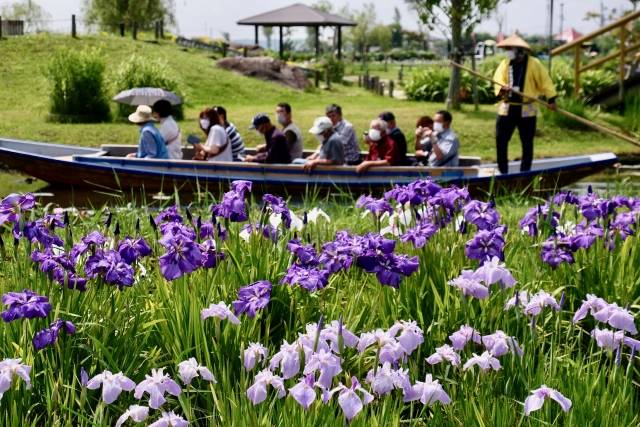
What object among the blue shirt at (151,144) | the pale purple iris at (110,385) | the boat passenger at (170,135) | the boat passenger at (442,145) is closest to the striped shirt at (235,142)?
the boat passenger at (170,135)

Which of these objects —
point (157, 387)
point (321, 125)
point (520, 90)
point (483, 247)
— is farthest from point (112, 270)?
point (520, 90)

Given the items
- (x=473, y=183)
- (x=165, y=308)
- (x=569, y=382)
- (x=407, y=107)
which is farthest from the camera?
(x=407, y=107)

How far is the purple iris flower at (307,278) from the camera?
12.0ft

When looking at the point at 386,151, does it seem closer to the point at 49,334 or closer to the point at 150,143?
the point at 150,143

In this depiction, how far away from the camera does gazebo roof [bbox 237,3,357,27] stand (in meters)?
44.8

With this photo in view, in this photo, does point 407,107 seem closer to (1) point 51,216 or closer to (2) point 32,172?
(2) point 32,172

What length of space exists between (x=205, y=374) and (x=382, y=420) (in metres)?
0.54

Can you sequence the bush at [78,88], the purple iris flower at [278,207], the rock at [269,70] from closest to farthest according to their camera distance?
the purple iris flower at [278,207] < the bush at [78,88] < the rock at [269,70]

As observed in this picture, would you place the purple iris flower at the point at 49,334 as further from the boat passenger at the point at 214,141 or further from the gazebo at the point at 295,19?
the gazebo at the point at 295,19

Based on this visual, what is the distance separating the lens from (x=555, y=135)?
18828 mm

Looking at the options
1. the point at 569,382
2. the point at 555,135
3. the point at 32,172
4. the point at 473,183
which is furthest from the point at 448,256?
the point at 555,135

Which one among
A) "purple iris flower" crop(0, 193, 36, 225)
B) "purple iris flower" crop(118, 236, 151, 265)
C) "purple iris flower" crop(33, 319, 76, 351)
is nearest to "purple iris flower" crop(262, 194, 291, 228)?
"purple iris flower" crop(118, 236, 151, 265)

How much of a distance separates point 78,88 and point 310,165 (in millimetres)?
10656

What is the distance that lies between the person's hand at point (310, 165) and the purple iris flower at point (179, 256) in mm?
7371
